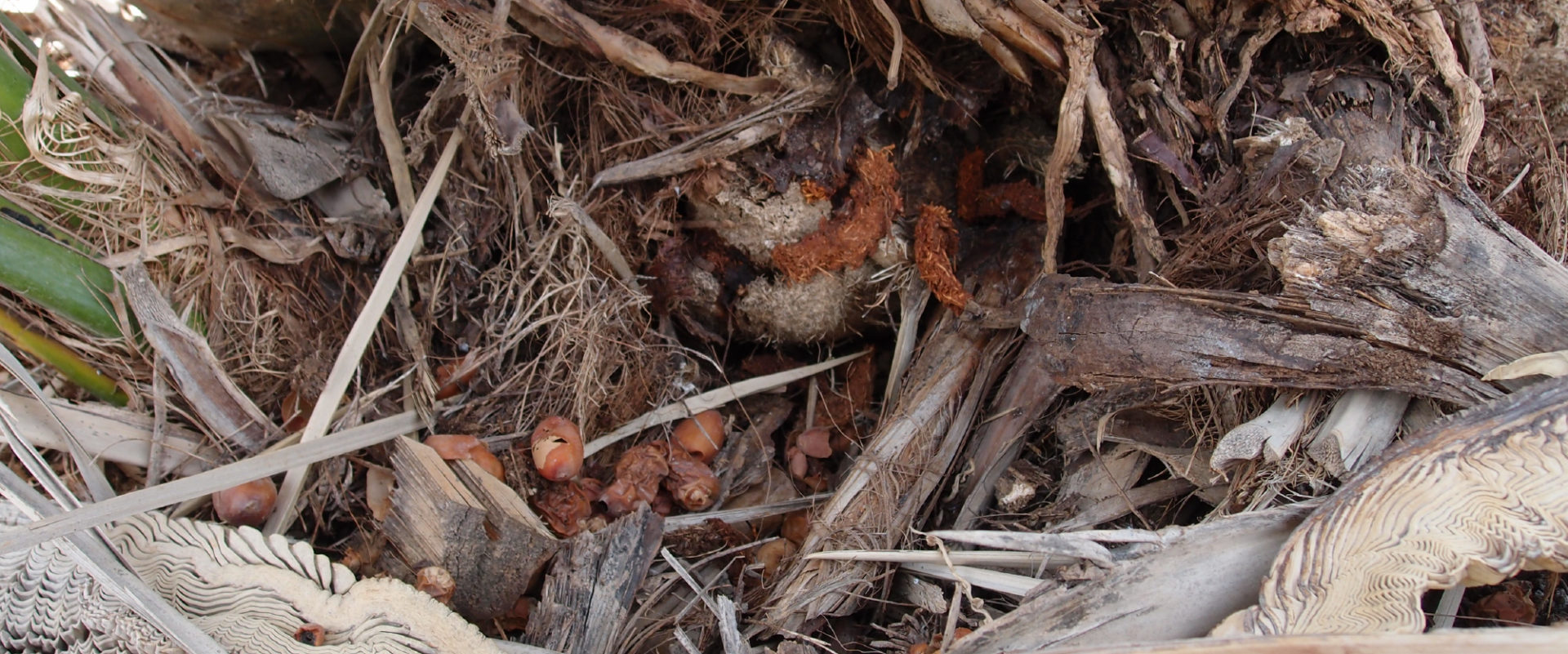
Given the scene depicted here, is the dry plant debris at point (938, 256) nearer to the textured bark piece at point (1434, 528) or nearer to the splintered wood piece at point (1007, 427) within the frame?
the splintered wood piece at point (1007, 427)

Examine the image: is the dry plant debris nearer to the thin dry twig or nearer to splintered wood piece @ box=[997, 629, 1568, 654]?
splintered wood piece @ box=[997, 629, 1568, 654]

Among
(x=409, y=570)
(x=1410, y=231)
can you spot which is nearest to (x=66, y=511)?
(x=409, y=570)

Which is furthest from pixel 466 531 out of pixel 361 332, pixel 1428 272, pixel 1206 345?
pixel 1428 272

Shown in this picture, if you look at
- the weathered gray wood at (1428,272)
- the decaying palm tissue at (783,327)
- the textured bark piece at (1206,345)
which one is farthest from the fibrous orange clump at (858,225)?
the weathered gray wood at (1428,272)

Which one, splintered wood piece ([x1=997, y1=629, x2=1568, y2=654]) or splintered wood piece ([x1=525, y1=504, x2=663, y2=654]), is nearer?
splintered wood piece ([x1=997, y1=629, x2=1568, y2=654])

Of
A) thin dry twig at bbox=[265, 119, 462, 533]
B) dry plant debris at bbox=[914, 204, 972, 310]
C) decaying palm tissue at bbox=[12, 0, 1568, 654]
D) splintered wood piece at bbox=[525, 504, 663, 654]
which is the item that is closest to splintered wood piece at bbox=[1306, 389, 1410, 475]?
decaying palm tissue at bbox=[12, 0, 1568, 654]

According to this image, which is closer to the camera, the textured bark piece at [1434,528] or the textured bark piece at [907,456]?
the textured bark piece at [1434,528]
